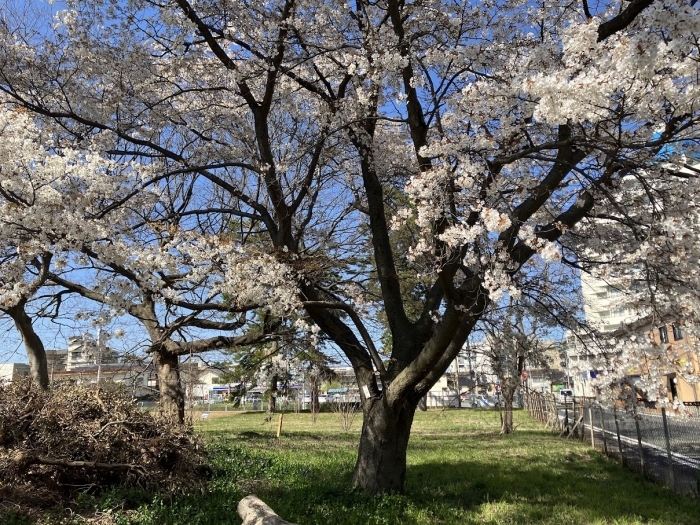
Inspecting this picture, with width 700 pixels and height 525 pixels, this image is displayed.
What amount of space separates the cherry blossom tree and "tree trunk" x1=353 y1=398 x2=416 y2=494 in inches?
0.9

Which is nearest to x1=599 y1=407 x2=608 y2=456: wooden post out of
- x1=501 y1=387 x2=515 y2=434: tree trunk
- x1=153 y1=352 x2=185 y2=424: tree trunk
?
x1=501 y1=387 x2=515 y2=434: tree trunk

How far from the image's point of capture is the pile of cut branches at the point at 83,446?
20.9ft

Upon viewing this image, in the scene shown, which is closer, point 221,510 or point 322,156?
point 221,510

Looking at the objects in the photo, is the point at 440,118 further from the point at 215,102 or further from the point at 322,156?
the point at 215,102

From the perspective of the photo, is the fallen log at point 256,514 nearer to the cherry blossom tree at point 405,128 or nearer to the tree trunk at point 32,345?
the cherry blossom tree at point 405,128

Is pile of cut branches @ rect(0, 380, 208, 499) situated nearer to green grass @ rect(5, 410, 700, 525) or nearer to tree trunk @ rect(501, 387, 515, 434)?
green grass @ rect(5, 410, 700, 525)

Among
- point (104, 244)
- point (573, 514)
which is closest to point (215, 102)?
point (104, 244)

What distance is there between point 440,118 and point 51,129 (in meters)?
5.54

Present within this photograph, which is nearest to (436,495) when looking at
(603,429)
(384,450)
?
(384,450)

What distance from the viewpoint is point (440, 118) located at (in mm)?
→ 6074

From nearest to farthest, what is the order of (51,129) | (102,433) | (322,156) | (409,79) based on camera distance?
(409,79), (102,433), (51,129), (322,156)

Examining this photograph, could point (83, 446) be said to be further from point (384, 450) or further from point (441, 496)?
point (441, 496)

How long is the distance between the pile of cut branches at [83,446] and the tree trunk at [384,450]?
2282 millimetres

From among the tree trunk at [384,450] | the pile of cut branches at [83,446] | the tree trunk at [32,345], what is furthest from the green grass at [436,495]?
the tree trunk at [32,345]
